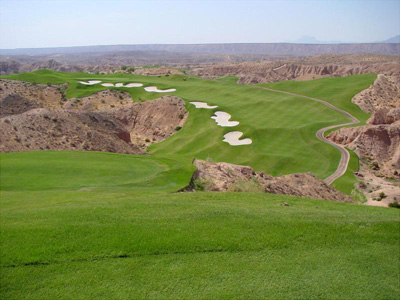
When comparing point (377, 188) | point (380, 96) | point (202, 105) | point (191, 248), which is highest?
point (191, 248)

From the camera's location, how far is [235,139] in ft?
136

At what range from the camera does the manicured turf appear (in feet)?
121

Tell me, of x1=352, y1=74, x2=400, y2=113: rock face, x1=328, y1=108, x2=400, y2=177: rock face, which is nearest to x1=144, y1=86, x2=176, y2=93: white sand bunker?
x1=328, y1=108, x2=400, y2=177: rock face

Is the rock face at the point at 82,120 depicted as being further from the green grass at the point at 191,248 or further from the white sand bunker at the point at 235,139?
the green grass at the point at 191,248

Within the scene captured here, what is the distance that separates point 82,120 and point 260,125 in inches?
830

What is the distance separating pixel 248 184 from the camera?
57.0 ft

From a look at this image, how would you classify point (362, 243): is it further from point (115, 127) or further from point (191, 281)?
point (115, 127)

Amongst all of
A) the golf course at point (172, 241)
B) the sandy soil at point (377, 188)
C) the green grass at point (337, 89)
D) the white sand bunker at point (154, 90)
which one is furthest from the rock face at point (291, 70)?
the golf course at point (172, 241)

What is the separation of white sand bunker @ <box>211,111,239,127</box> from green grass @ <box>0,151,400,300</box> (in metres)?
32.2

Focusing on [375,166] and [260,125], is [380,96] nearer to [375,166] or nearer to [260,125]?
[375,166]

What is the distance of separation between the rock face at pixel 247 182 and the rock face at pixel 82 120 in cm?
1372

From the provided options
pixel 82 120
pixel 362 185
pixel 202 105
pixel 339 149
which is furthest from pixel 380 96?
pixel 82 120

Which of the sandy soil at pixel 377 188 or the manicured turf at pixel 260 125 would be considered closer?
the sandy soil at pixel 377 188

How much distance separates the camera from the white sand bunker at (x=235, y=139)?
133 ft
